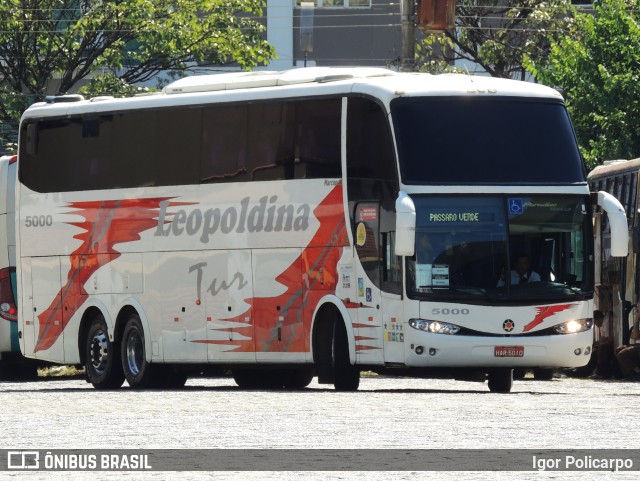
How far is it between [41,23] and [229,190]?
2700 cm

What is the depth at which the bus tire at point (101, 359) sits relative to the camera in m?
26.0

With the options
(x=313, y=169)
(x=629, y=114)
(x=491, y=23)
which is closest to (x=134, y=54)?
(x=491, y=23)

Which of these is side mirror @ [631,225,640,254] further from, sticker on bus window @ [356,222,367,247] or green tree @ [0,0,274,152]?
green tree @ [0,0,274,152]

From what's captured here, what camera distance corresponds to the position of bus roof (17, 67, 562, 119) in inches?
881

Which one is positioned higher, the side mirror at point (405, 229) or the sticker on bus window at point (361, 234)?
the side mirror at point (405, 229)

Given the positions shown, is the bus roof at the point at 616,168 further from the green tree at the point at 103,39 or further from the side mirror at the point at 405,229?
the green tree at the point at 103,39

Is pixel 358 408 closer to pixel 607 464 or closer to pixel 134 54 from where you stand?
pixel 607 464

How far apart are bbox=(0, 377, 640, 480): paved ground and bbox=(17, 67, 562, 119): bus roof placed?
144 inches

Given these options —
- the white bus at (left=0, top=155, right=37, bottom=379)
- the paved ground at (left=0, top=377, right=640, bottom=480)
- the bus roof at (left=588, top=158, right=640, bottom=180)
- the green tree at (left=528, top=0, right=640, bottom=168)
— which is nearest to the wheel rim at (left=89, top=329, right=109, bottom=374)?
the paved ground at (left=0, top=377, right=640, bottom=480)

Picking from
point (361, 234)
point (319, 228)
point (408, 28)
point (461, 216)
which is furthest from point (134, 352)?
point (408, 28)

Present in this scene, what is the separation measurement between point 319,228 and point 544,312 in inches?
116

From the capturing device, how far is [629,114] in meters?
39.5

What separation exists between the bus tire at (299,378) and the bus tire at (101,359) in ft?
7.69

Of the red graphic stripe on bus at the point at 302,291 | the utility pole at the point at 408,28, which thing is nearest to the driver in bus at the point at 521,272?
the red graphic stripe on bus at the point at 302,291
